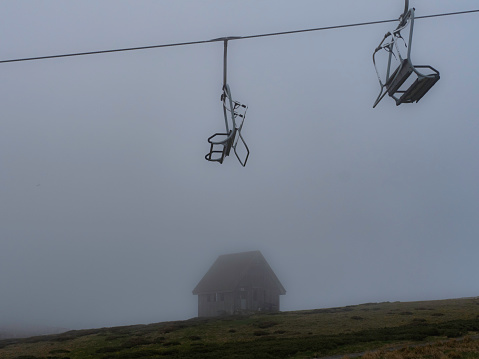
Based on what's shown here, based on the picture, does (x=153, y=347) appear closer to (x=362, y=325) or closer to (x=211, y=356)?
(x=211, y=356)

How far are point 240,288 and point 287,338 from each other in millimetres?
35503

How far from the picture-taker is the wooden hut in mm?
68062

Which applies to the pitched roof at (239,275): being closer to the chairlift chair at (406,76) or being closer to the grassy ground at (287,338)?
the grassy ground at (287,338)

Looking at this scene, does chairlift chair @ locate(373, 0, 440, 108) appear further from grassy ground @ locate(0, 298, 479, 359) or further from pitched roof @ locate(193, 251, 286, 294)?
pitched roof @ locate(193, 251, 286, 294)

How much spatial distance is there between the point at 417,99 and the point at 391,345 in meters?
20.6

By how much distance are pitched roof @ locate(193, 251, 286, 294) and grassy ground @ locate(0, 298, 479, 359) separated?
74.7ft

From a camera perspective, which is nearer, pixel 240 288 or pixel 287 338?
pixel 287 338

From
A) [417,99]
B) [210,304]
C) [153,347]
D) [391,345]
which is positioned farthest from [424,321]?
[210,304]

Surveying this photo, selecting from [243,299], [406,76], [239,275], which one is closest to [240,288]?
[243,299]

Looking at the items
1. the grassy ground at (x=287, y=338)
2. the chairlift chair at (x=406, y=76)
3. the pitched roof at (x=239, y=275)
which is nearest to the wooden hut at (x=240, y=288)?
the pitched roof at (x=239, y=275)

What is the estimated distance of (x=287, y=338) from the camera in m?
33.4

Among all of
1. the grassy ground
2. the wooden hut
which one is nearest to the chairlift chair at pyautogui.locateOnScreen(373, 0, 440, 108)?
the grassy ground

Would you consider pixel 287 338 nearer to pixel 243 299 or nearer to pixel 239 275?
pixel 243 299

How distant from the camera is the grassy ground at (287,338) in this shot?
88.8 ft
